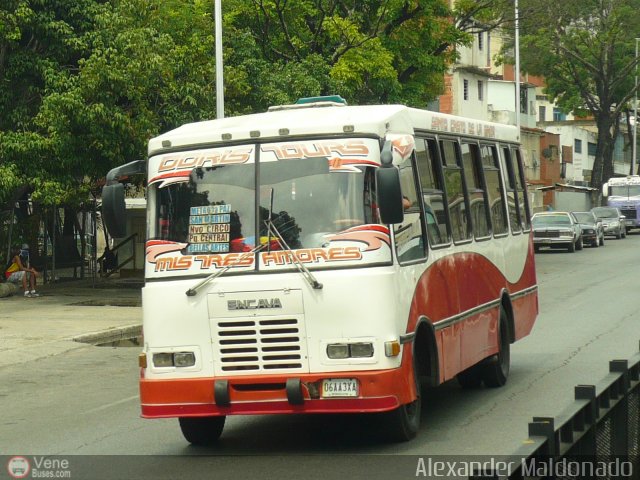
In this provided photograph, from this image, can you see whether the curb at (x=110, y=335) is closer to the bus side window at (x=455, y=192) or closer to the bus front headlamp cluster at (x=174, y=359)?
the bus side window at (x=455, y=192)

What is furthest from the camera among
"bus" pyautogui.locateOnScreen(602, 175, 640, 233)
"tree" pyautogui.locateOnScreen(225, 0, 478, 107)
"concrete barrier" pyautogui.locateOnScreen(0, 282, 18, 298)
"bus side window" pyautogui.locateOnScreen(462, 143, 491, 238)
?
"bus" pyautogui.locateOnScreen(602, 175, 640, 233)

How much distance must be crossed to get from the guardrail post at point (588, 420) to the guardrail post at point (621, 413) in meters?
0.51

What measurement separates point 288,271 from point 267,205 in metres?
0.59

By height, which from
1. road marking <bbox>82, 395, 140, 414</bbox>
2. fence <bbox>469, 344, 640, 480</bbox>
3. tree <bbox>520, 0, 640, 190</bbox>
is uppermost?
tree <bbox>520, 0, 640, 190</bbox>

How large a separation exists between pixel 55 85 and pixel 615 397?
2363 cm

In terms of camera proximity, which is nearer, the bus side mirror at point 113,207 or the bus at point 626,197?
the bus side mirror at point 113,207

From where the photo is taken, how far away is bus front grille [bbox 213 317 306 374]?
371 inches

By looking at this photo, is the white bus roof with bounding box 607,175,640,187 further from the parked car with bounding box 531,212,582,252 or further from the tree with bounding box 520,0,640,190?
the parked car with bounding box 531,212,582,252

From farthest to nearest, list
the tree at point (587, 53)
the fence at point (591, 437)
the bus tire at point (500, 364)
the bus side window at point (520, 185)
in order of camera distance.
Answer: the tree at point (587, 53) < the bus side window at point (520, 185) < the bus tire at point (500, 364) < the fence at point (591, 437)

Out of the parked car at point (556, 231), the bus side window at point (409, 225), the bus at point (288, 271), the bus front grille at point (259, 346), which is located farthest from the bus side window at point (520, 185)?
the parked car at point (556, 231)

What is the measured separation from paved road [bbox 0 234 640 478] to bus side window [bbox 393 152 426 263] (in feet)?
4.93

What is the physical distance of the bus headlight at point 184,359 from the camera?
9609mm

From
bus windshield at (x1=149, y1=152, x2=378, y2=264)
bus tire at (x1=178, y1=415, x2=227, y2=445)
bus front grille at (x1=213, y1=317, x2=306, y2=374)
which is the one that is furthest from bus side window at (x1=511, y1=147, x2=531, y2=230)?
bus front grille at (x1=213, y1=317, x2=306, y2=374)

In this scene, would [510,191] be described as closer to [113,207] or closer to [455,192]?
[455,192]
